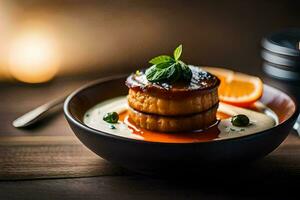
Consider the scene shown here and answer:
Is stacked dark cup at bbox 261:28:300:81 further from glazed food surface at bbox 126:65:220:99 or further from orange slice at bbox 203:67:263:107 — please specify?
glazed food surface at bbox 126:65:220:99

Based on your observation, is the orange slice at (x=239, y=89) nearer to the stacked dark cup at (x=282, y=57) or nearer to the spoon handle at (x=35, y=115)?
the stacked dark cup at (x=282, y=57)

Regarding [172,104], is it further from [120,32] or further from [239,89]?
[120,32]

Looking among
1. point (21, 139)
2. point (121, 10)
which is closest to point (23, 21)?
point (121, 10)

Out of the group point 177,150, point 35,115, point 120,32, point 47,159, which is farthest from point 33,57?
point 177,150

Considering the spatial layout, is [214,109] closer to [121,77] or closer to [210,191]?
[210,191]

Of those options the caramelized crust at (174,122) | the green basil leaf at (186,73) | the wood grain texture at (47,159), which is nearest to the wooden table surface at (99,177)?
the wood grain texture at (47,159)

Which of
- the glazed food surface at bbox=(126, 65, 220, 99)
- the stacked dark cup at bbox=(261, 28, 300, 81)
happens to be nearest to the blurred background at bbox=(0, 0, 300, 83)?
the stacked dark cup at bbox=(261, 28, 300, 81)
